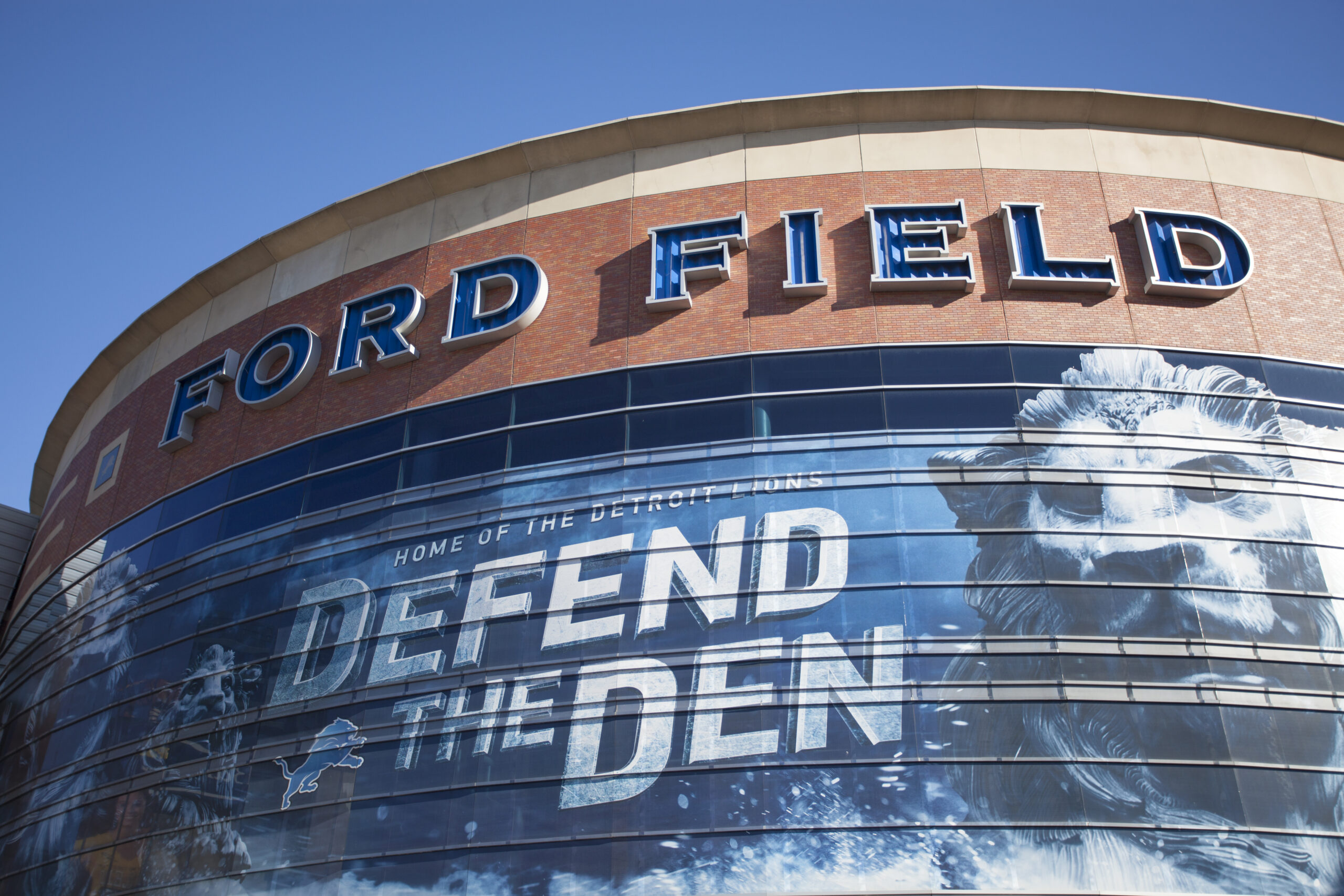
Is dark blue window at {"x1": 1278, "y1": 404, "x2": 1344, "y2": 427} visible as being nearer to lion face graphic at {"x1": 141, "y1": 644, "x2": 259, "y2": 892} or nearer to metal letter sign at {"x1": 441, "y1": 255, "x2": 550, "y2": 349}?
metal letter sign at {"x1": 441, "y1": 255, "x2": 550, "y2": 349}

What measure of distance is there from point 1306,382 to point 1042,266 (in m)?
5.81

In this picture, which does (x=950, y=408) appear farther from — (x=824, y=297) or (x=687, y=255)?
(x=687, y=255)

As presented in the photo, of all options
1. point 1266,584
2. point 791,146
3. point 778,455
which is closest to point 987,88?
point 791,146

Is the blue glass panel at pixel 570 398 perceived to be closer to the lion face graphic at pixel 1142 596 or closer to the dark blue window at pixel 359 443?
the dark blue window at pixel 359 443

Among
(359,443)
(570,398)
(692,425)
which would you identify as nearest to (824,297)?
(692,425)

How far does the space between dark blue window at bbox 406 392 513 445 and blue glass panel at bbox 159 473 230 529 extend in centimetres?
561

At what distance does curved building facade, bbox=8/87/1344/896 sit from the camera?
17875 mm

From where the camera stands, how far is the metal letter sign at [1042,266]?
22469 millimetres

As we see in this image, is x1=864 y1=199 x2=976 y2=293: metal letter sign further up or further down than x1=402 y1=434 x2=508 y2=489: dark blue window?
further up

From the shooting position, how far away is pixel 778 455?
2106cm

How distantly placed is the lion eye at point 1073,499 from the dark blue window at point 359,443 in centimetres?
1364

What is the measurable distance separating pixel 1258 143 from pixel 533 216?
17.4 metres

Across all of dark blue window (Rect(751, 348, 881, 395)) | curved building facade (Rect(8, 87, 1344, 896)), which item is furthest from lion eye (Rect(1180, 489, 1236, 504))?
dark blue window (Rect(751, 348, 881, 395))

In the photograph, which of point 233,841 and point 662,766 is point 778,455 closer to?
point 662,766
